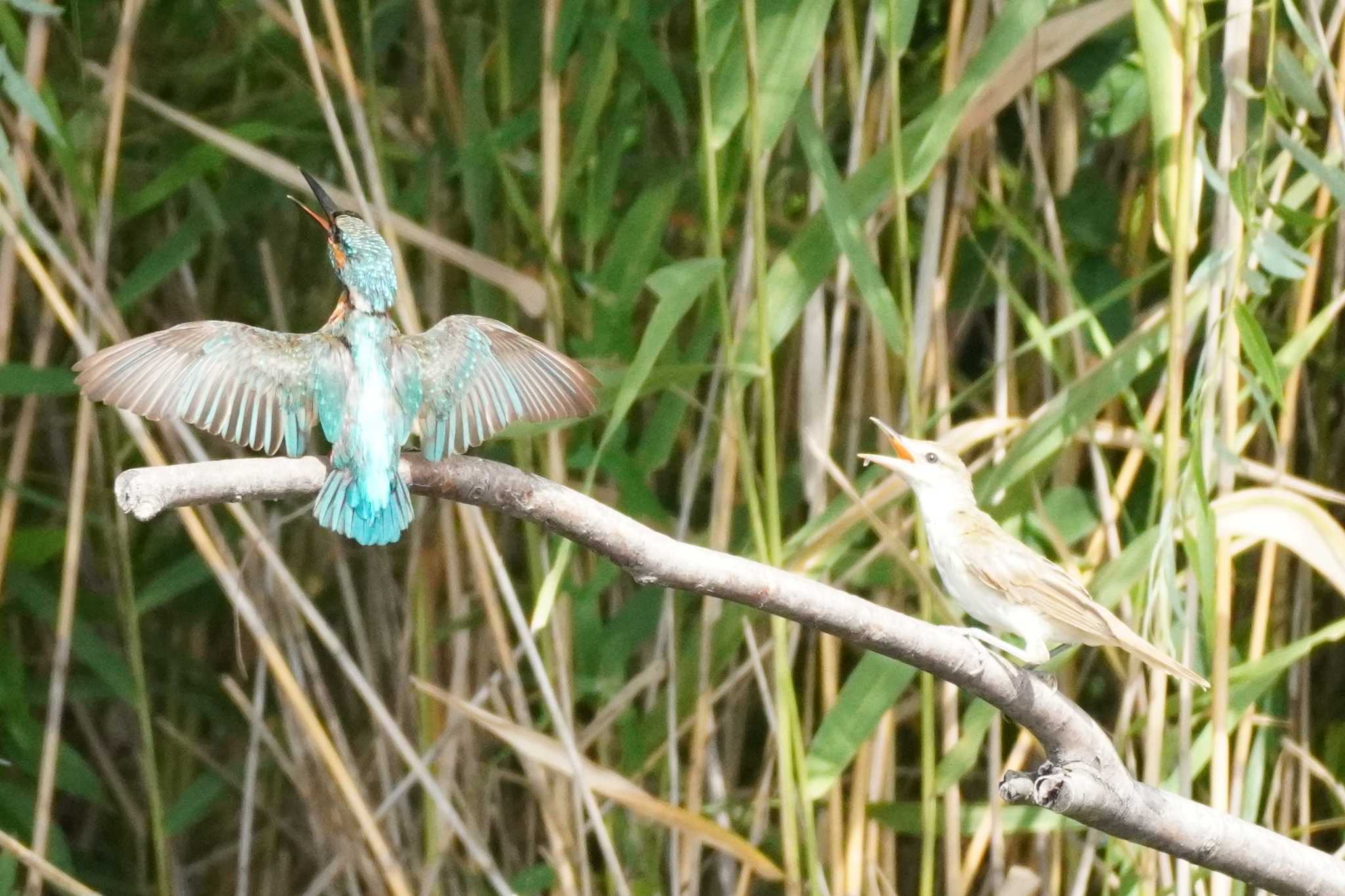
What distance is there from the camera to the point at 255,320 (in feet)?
10.8

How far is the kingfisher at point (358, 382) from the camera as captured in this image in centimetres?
190

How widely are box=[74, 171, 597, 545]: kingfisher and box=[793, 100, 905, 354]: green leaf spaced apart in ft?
1.24

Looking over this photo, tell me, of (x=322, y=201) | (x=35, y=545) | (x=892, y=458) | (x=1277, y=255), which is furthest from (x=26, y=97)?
(x=1277, y=255)

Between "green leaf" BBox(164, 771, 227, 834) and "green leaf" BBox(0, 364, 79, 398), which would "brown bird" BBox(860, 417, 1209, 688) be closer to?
"green leaf" BBox(0, 364, 79, 398)

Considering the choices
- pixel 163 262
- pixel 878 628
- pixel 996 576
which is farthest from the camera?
pixel 163 262

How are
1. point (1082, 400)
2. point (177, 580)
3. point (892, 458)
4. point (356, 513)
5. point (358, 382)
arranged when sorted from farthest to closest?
point (177, 580) → point (1082, 400) → point (892, 458) → point (358, 382) → point (356, 513)

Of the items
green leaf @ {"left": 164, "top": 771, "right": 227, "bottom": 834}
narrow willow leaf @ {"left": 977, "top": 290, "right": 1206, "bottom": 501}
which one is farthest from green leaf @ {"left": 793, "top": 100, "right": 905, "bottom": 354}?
green leaf @ {"left": 164, "top": 771, "right": 227, "bottom": 834}

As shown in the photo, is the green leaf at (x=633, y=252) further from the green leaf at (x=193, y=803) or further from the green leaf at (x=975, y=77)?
the green leaf at (x=193, y=803)

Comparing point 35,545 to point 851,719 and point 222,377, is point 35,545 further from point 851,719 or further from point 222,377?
point 851,719

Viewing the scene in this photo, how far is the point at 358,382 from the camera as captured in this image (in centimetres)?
204

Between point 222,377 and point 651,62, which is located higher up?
point 651,62

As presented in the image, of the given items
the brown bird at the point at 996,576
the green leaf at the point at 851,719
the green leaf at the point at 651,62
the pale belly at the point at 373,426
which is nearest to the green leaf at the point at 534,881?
the green leaf at the point at 851,719

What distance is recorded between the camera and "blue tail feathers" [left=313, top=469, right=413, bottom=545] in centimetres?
186

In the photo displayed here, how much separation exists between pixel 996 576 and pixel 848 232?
1.57 ft
